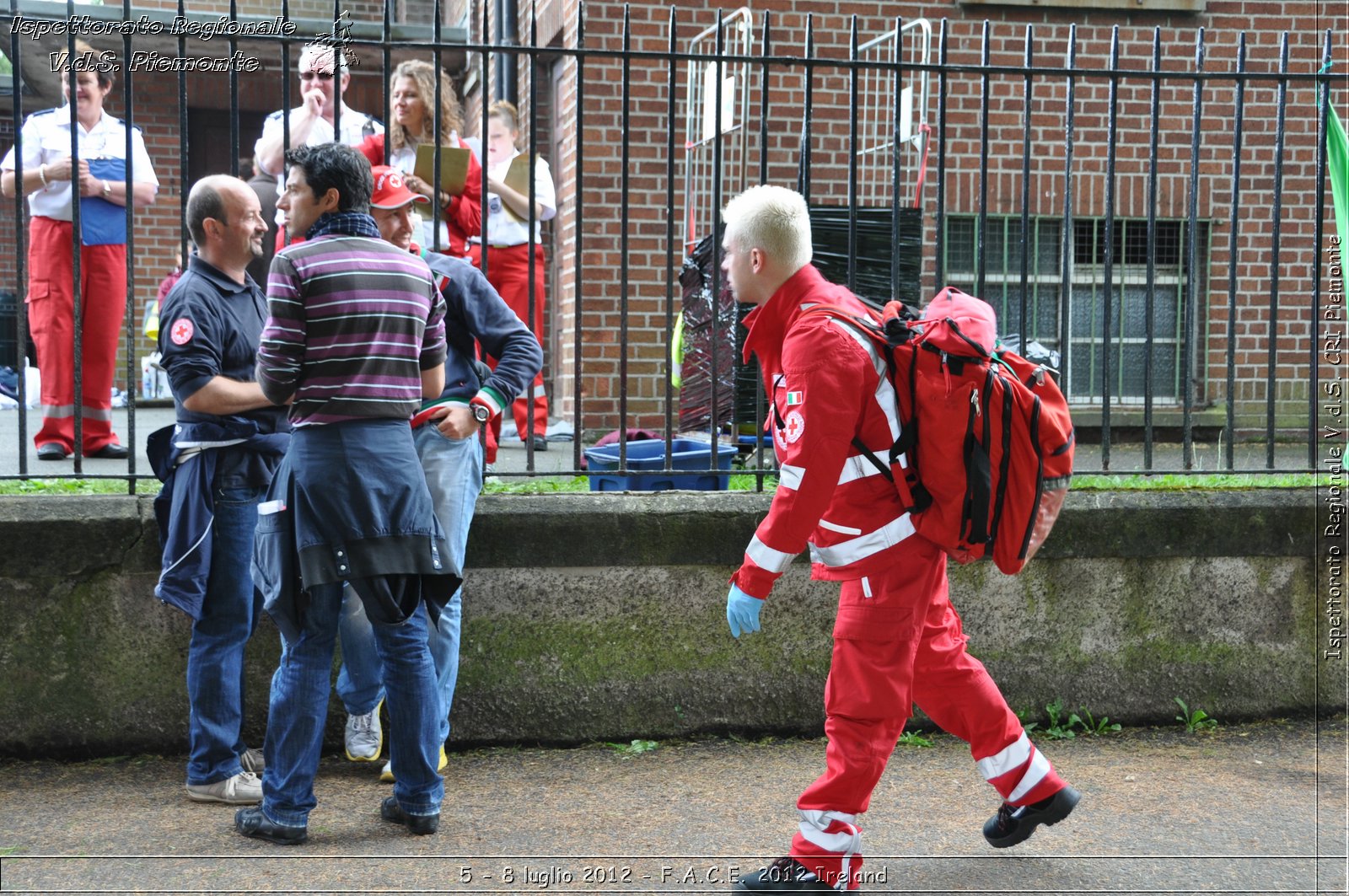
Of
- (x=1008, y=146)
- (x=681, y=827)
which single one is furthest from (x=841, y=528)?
(x=1008, y=146)

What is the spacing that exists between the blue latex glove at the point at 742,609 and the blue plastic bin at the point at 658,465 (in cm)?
153

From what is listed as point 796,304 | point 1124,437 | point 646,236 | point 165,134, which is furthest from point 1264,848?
point 165,134

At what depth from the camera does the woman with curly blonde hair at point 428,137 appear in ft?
18.9

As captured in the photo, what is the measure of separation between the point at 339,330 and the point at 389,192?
0.72 metres

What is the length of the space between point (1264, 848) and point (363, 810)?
2.67 metres

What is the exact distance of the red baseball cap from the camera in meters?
4.07

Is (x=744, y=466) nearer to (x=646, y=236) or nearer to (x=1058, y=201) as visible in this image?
(x=646, y=236)

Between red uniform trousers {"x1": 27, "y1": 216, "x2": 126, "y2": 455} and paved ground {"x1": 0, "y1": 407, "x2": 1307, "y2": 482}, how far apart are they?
0.19 meters

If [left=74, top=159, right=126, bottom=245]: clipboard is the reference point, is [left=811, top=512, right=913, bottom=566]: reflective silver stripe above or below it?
below

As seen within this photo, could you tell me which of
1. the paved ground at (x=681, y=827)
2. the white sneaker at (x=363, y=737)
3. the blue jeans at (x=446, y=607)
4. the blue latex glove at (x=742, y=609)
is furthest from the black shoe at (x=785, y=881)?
the white sneaker at (x=363, y=737)

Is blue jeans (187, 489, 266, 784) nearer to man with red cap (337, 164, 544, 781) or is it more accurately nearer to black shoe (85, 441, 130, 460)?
man with red cap (337, 164, 544, 781)

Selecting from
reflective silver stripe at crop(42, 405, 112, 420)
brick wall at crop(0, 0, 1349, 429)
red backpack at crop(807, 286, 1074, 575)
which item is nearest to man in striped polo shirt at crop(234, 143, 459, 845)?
red backpack at crop(807, 286, 1074, 575)

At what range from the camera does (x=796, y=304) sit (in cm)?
347

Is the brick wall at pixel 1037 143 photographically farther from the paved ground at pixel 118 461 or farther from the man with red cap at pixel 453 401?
the man with red cap at pixel 453 401
